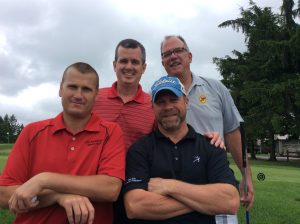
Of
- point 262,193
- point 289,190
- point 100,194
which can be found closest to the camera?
point 100,194

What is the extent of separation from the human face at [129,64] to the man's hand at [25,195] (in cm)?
178

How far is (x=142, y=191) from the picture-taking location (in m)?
3.45

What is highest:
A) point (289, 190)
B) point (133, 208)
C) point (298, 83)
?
point (298, 83)

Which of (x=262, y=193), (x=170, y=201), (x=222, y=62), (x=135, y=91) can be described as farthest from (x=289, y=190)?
(x=222, y=62)

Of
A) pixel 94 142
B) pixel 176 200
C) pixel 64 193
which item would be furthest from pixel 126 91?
pixel 64 193

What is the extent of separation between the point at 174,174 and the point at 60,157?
0.87 m

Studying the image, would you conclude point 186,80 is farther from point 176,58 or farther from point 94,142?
point 94,142

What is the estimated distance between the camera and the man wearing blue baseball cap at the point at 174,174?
3393mm

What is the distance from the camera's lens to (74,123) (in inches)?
138

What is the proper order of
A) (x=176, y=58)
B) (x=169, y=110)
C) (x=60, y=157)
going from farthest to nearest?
(x=176, y=58), (x=169, y=110), (x=60, y=157)

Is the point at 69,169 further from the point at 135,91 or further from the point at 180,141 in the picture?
the point at 135,91

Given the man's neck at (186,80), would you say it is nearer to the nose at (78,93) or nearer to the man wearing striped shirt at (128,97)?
the man wearing striped shirt at (128,97)

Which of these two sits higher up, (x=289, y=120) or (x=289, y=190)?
(x=289, y=120)

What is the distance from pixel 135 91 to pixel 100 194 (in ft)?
5.34
